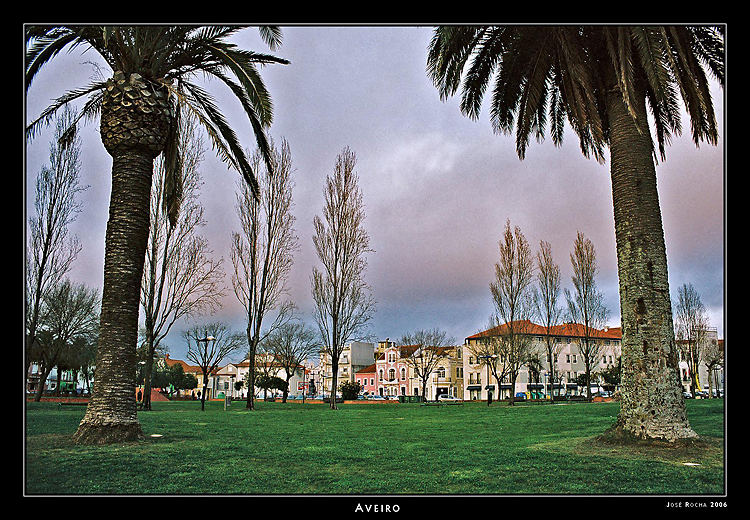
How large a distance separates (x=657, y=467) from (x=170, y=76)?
1147 centimetres

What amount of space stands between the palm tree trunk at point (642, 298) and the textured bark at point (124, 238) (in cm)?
899

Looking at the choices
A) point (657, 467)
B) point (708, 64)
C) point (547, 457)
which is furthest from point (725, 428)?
point (708, 64)

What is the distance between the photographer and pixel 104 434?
33.0ft

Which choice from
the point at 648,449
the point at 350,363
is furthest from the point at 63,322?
the point at 350,363

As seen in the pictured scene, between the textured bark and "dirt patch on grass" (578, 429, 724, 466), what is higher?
the textured bark

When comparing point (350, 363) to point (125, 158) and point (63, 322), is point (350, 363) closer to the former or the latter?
point (63, 322)

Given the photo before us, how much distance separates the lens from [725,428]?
6.48 meters

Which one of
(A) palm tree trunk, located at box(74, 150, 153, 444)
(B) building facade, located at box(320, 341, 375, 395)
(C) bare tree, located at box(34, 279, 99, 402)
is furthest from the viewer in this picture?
(B) building facade, located at box(320, 341, 375, 395)

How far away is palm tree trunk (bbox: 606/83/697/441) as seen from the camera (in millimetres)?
10102

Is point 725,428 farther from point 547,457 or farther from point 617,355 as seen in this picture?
point 617,355

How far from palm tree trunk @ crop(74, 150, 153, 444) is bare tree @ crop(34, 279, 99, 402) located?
1810cm

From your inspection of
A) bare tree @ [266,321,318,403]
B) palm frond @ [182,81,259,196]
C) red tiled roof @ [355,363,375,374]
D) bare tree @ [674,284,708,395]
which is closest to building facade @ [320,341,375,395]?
red tiled roof @ [355,363,375,374]

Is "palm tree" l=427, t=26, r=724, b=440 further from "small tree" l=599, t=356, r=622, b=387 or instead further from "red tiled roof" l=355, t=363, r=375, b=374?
"red tiled roof" l=355, t=363, r=375, b=374

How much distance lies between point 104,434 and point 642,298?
9.94m
